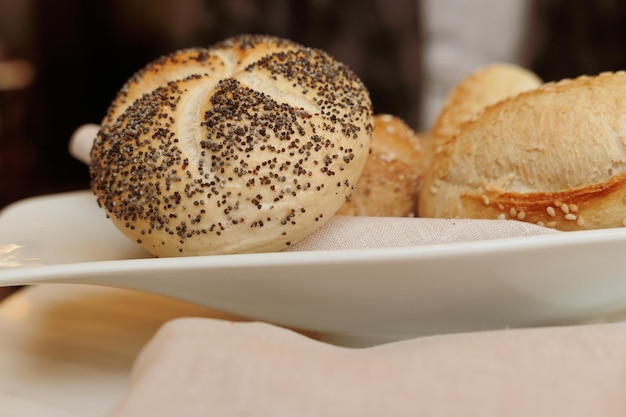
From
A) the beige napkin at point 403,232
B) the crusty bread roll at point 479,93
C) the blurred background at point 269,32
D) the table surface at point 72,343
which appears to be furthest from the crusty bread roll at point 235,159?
the blurred background at point 269,32

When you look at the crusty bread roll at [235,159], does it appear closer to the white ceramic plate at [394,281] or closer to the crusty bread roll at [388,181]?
the white ceramic plate at [394,281]

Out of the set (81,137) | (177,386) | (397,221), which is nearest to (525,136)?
(397,221)

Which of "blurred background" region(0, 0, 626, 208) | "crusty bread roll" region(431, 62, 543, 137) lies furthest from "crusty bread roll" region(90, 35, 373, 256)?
"blurred background" region(0, 0, 626, 208)

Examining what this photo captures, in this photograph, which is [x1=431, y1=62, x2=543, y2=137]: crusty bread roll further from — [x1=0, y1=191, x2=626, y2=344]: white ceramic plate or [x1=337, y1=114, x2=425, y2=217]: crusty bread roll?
[x1=0, y1=191, x2=626, y2=344]: white ceramic plate

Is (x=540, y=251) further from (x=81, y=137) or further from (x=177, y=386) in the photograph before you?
(x=81, y=137)

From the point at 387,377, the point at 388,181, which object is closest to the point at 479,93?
the point at 388,181

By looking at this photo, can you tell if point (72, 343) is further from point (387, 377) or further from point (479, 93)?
point (479, 93)
